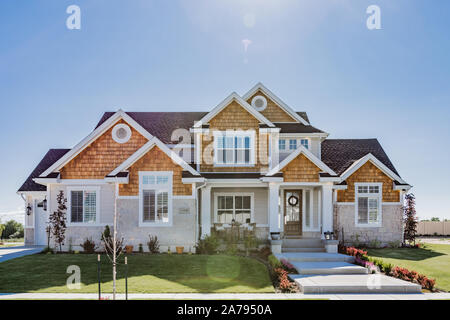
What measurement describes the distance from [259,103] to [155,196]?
876cm

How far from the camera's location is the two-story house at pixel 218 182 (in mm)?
16422

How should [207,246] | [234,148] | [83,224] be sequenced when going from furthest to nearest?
1. [234,148]
2. [83,224]
3. [207,246]

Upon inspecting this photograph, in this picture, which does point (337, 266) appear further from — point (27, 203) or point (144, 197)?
point (27, 203)

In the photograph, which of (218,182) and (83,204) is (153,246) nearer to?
(83,204)

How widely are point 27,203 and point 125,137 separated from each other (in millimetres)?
8533

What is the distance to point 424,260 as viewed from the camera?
15805 millimetres

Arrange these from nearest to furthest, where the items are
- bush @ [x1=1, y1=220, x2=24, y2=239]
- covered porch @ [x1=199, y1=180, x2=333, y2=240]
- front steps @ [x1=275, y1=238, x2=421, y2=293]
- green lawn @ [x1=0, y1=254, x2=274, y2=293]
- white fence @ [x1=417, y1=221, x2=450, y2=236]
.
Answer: green lawn @ [x1=0, y1=254, x2=274, y2=293], front steps @ [x1=275, y1=238, x2=421, y2=293], covered porch @ [x1=199, y1=180, x2=333, y2=240], bush @ [x1=1, y1=220, x2=24, y2=239], white fence @ [x1=417, y1=221, x2=450, y2=236]

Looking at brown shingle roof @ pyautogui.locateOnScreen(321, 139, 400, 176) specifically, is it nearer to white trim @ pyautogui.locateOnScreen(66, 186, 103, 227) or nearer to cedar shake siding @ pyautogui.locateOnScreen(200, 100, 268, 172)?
cedar shake siding @ pyautogui.locateOnScreen(200, 100, 268, 172)

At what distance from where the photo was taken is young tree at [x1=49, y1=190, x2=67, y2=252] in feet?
54.2

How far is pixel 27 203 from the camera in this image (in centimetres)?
2134

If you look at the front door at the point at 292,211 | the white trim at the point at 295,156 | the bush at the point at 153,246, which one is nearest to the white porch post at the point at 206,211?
the bush at the point at 153,246

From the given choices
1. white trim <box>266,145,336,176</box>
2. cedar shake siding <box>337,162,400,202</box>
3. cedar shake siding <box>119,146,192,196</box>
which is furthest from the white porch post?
cedar shake siding <box>337,162,400,202</box>

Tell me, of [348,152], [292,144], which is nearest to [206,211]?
[292,144]

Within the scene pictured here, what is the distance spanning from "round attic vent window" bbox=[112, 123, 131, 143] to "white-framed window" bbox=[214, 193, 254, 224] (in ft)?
19.1
